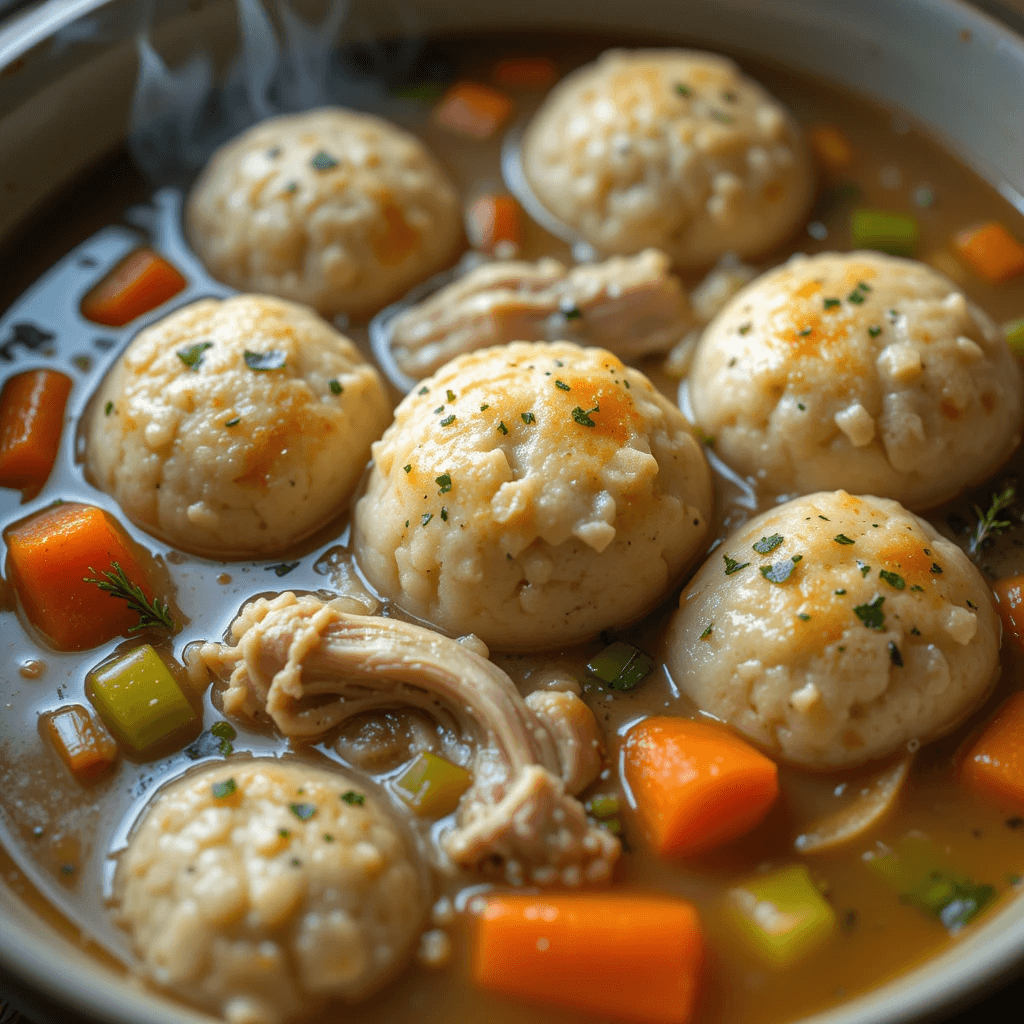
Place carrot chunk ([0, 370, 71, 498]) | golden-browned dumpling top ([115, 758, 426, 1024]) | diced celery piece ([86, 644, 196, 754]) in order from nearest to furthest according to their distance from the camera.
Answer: golden-browned dumpling top ([115, 758, 426, 1024]), diced celery piece ([86, 644, 196, 754]), carrot chunk ([0, 370, 71, 498])

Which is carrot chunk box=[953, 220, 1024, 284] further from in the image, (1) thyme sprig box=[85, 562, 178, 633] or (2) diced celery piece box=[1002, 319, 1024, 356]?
(1) thyme sprig box=[85, 562, 178, 633]

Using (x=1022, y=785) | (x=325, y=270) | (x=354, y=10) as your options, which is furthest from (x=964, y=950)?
(x=354, y=10)

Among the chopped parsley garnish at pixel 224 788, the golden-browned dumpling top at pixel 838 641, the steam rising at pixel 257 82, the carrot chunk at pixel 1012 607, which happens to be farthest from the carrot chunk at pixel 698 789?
the steam rising at pixel 257 82

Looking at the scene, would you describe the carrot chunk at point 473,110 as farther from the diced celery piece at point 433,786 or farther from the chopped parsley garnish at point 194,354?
the diced celery piece at point 433,786

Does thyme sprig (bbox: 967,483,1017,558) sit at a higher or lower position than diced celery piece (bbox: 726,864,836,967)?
higher

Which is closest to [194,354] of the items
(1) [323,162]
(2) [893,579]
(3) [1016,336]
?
(1) [323,162]

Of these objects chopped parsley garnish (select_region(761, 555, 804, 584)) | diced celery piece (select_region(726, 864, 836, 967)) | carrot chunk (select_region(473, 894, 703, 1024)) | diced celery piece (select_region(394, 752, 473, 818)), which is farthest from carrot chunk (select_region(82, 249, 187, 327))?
diced celery piece (select_region(726, 864, 836, 967))

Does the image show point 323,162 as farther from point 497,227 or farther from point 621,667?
point 621,667
